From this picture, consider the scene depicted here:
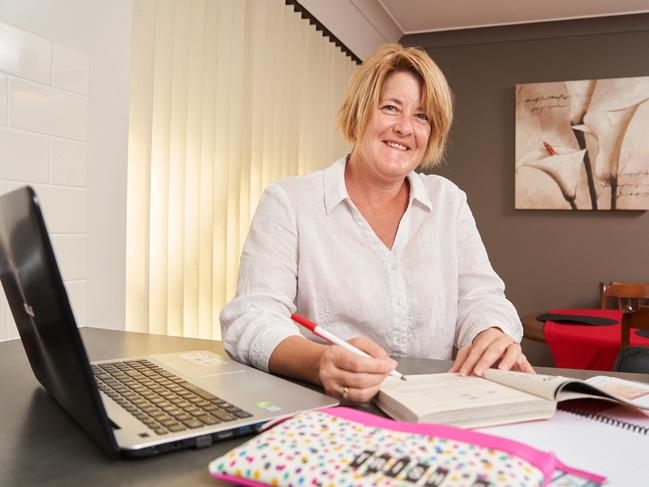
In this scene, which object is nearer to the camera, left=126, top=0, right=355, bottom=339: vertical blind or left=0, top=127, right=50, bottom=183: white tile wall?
left=0, top=127, right=50, bottom=183: white tile wall

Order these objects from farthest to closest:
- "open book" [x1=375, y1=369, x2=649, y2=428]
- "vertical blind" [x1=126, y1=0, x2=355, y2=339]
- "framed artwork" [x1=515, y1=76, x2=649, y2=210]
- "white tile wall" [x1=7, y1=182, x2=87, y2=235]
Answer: "framed artwork" [x1=515, y1=76, x2=649, y2=210] < "vertical blind" [x1=126, y1=0, x2=355, y2=339] < "white tile wall" [x1=7, y1=182, x2=87, y2=235] < "open book" [x1=375, y1=369, x2=649, y2=428]

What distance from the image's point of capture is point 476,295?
141cm

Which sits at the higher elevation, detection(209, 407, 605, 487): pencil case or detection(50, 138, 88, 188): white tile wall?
detection(50, 138, 88, 188): white tile wall

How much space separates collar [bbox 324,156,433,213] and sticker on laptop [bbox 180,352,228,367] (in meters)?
0.51

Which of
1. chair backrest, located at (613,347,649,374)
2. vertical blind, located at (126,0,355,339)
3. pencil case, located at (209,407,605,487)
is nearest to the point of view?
pencil case, located at (209,407,605,487)

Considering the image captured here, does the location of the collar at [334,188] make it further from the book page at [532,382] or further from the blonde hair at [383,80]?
the book page at [532,382]

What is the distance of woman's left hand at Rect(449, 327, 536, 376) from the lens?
95cm

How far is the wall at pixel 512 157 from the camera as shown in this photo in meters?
4.23

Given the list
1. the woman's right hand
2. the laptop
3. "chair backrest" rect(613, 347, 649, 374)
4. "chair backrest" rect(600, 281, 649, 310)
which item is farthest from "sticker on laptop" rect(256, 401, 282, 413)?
"chair backrest" rect(600, 281, 649, 310)

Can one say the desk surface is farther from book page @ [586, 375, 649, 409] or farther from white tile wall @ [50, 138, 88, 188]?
white tile wall @ [50, 138, 88, 188]

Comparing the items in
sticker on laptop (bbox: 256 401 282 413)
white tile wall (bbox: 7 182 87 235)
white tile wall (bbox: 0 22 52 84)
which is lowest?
sticker on laptop (bbox: 256 401 282 413)

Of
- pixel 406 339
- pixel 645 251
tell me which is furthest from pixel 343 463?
pixel 645 251

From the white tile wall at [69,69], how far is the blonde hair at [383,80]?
751mm

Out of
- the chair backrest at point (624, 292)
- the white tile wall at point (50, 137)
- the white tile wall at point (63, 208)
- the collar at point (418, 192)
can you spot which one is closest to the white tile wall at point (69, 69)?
the white tile wall at point (50, 137)
